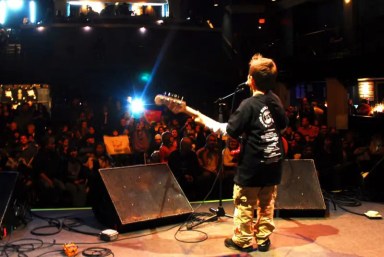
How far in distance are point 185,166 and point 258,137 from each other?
10.1 ft

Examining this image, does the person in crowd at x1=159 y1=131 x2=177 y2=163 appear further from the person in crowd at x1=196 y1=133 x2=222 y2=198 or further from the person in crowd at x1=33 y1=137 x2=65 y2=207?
the person in crowd at x1=33 y1=137 x2=65 y2=207

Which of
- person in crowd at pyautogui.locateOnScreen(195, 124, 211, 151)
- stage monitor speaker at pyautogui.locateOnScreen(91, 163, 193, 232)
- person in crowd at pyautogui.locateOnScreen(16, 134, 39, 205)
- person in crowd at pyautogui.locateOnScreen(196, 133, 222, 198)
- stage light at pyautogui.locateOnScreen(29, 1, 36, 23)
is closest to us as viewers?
stage monitor speaker at pyautogui.locateOnScreen(91, 163, 193, 232)

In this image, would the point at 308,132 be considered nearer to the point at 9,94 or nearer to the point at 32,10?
the point at 9,94

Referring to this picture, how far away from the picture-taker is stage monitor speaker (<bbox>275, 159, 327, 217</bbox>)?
4.32 metres

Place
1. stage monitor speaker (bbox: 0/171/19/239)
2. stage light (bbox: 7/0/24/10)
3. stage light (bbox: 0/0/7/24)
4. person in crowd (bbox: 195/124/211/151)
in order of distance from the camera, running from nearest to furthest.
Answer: stage monitor speaker (bbox: 0/171/19/239)
person in crowd (bbox: 195/124/211/151)
stage light (bbox: 0/0/7/24)
stage light (bbox: 7/0/24/10)

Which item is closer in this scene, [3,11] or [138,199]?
[138,199]

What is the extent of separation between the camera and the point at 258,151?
3213 mm

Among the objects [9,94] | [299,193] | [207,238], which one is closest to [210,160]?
[299,193]

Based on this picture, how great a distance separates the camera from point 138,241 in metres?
3.71

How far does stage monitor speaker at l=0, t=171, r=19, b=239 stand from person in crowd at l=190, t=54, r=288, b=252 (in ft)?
6.55

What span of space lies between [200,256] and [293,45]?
1369 cm

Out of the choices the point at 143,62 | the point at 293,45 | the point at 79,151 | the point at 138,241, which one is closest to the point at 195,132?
the point at 79,151

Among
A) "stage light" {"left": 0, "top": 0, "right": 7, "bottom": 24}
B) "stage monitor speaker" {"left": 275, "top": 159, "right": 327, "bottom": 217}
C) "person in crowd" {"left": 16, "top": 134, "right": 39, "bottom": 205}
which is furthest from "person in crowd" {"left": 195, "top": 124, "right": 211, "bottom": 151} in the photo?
"stage light" {"left": 0, "top": 0, "right": 7, "bottom": 24}

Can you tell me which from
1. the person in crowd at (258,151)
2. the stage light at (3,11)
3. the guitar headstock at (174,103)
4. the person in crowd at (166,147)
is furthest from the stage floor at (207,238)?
the stage light at (3,11)
